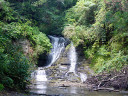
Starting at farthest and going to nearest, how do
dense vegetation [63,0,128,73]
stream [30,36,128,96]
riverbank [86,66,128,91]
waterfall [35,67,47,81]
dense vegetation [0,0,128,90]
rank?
waterfall [35,67,47,81] < dense vegetation [63,0,128,73] < stream [30,36,128,96] < riverbank [86,66,128,91] < dense vegetation [0,0,128,90]

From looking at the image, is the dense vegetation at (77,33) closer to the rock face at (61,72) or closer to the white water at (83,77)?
the white water at (83,77)

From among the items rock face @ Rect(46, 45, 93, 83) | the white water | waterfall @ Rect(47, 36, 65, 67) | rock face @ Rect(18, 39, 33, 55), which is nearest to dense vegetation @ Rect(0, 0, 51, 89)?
rock face @ Rect(18, 39, 33, 55)

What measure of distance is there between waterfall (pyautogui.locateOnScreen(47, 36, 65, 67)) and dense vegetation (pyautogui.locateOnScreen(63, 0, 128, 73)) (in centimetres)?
226

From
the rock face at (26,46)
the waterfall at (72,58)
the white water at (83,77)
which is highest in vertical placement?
the rock face at (26,46)

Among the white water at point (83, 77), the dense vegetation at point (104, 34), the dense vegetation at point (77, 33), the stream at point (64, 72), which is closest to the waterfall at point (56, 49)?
the stream at point (64, 72)

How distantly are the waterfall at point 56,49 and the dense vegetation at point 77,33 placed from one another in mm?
1730

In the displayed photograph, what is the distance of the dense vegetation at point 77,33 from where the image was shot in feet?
27.0

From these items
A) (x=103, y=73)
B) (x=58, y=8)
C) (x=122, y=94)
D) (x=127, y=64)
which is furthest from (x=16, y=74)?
Result: (x=58, y=8)

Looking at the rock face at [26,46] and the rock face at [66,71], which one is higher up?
the rock face at [26,46]

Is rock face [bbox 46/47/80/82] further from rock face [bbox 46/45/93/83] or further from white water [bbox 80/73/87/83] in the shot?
white water [bbox 80/73/87/83]

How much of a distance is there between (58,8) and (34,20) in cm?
666

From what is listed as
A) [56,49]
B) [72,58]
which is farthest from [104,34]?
[56,49]

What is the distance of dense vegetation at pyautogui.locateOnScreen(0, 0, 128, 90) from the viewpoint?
8219mm

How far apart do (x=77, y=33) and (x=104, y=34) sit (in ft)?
11.1
